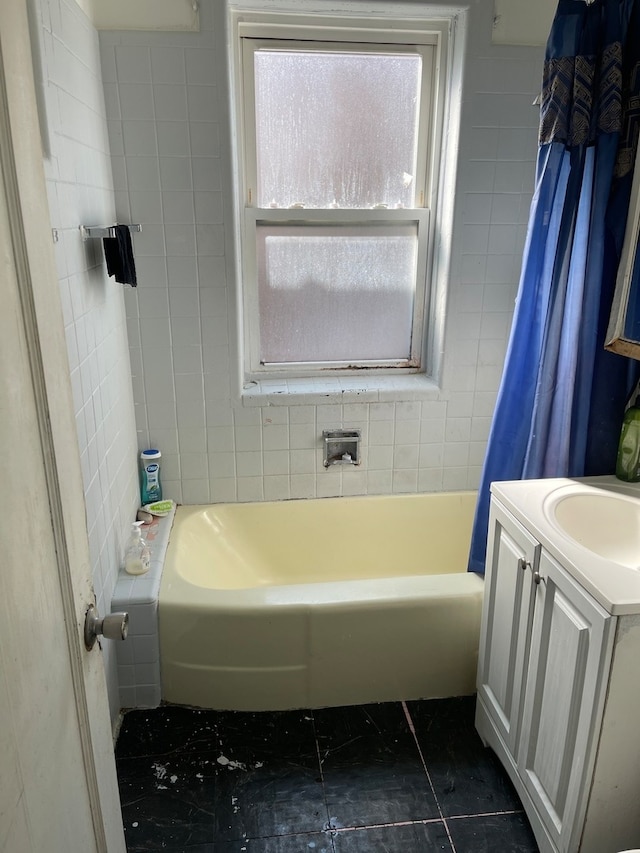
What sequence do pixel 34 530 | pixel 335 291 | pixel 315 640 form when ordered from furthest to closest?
pixel 335 291 → pixel 315 640 → pixel 34 530

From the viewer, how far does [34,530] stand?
2.51ft

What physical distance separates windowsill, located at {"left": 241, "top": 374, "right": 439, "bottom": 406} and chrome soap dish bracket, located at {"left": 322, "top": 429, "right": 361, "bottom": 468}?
130mm

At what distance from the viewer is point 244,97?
89.6 inches

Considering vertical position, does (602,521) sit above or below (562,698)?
above

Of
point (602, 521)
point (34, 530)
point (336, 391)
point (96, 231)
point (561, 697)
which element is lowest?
point (561, 697)

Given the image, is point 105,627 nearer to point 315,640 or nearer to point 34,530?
point 34,530

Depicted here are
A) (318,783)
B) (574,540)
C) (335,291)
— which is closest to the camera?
(574,540)

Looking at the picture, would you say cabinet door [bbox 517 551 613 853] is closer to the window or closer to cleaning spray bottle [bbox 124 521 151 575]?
cleaning spray bottle [bbox 124 521 151 575]

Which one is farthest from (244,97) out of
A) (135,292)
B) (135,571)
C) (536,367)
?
(135,571)

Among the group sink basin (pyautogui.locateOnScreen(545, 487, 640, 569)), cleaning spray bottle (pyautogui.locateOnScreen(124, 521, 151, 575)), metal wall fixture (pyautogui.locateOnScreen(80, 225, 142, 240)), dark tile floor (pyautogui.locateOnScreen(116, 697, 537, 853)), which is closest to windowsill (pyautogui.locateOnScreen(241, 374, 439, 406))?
cleaning spray bottle (pyautogui.locateOnScreen(124, 521, 151, 575))

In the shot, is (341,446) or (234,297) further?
(341,446)

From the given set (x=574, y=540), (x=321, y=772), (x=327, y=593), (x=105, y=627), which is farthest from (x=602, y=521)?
(x=105, y=627)

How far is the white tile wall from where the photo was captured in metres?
2.09

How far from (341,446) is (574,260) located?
44.9 inches
